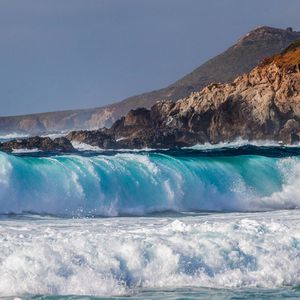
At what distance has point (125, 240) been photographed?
15.7 meters

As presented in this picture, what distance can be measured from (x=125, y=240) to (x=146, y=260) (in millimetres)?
934

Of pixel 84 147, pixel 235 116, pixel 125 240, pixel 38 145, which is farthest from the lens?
pixel 235 116

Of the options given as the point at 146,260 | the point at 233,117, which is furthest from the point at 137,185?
the point at 233,117

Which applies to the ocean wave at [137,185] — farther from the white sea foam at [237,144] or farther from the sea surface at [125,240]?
the white sea foam at [237,144]

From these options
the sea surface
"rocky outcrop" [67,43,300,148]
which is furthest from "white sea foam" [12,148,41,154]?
the sea surface

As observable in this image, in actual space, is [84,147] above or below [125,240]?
above

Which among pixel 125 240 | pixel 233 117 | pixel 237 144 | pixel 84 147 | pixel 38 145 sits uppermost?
pixel 233 117

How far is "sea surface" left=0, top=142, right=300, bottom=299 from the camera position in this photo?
45.6 feet

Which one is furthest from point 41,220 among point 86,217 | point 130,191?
point 130,191

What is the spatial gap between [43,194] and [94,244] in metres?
11.0

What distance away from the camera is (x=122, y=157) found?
30.7 meters

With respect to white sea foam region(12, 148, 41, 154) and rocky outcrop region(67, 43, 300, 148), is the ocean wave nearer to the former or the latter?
white sea foam region(12, 148, 41, 154)

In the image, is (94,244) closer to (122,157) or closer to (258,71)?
(122,157)

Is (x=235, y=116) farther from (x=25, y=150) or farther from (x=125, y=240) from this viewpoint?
(x=125, y=240)
